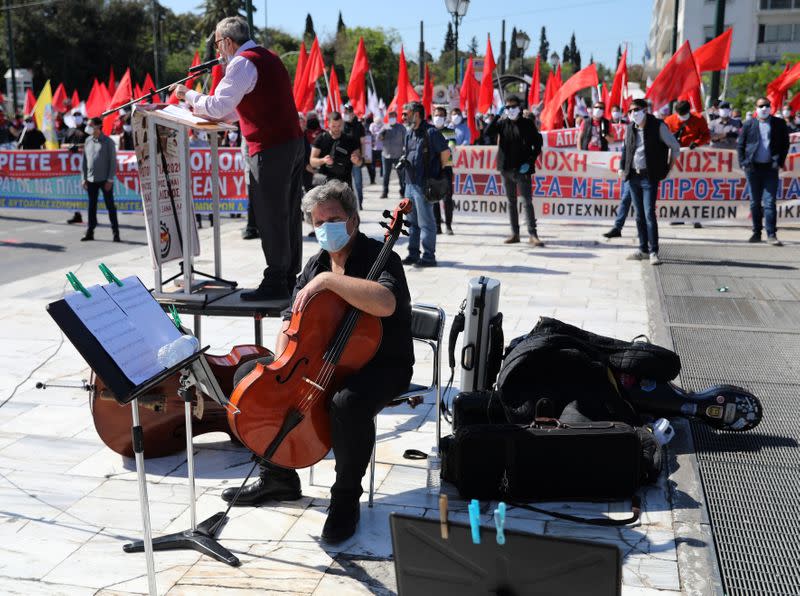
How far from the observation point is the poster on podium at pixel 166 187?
5.73m

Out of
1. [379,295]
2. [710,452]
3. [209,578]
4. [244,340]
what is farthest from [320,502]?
[244,340]

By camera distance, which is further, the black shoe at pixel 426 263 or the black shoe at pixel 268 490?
the black shoe at pixel 426 263

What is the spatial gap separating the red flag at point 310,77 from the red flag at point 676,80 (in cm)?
634

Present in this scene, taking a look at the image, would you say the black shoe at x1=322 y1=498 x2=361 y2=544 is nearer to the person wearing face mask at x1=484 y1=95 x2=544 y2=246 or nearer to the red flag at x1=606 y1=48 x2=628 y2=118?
the person wearing face mask at x1=484 y1=95 x2=544 y2=246

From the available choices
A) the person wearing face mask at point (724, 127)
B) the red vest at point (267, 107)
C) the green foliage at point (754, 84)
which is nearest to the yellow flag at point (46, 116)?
the person wearing face mask at point (724, 127)

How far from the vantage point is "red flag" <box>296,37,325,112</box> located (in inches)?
687

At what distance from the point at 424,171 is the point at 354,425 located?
6.94 m

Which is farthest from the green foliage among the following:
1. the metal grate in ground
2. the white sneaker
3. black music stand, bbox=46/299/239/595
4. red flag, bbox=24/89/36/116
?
black music stand, bbox=46/299/239/595

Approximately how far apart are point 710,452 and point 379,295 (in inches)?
89.3

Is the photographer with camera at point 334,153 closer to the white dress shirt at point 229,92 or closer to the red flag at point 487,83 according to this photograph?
the white dress shirt at point 229,92

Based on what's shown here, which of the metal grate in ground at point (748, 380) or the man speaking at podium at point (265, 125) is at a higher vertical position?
the man speaking at podium at point (265, 125)

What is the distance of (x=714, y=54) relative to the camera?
1546 centimetres

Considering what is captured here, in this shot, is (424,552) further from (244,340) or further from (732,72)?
(732,72)

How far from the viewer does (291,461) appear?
12.8 ft
